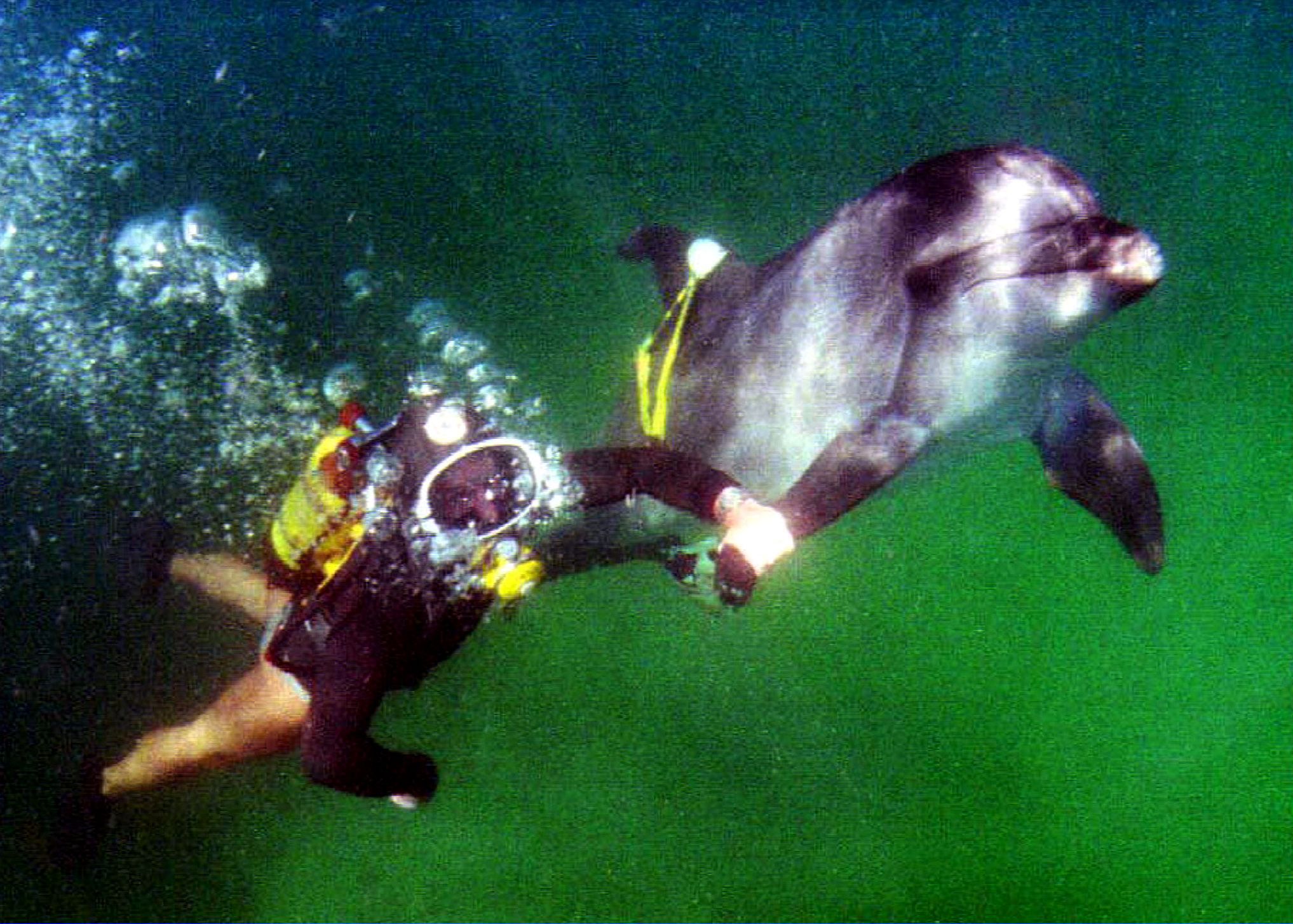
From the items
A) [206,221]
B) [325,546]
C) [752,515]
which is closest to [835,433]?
[752,515]

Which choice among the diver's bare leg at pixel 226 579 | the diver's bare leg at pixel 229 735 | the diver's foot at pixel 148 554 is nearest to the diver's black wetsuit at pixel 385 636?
the diver's bare leg at pixel 229 735

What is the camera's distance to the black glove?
3.38 metres

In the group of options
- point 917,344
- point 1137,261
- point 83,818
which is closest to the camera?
point 1137,261

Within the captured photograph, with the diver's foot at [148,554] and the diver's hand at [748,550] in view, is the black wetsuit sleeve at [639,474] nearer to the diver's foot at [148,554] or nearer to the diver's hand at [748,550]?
the diver's hand at [748,550]

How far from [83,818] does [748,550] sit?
18.2 feet

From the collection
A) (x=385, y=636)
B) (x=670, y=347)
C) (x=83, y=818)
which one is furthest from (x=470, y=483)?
(x=83, y=818)

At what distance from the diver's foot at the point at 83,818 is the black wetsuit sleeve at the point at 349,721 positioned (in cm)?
334

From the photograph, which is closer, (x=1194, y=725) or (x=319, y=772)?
(x=319, y=772)

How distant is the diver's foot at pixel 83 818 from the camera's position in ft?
20.1

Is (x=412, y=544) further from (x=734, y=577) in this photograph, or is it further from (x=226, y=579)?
(x=226, y=579)

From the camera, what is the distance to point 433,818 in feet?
25.7

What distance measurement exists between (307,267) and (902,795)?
9732 mm

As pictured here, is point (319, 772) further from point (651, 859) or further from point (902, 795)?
point (902, 795)

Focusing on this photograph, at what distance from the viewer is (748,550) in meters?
3.45
